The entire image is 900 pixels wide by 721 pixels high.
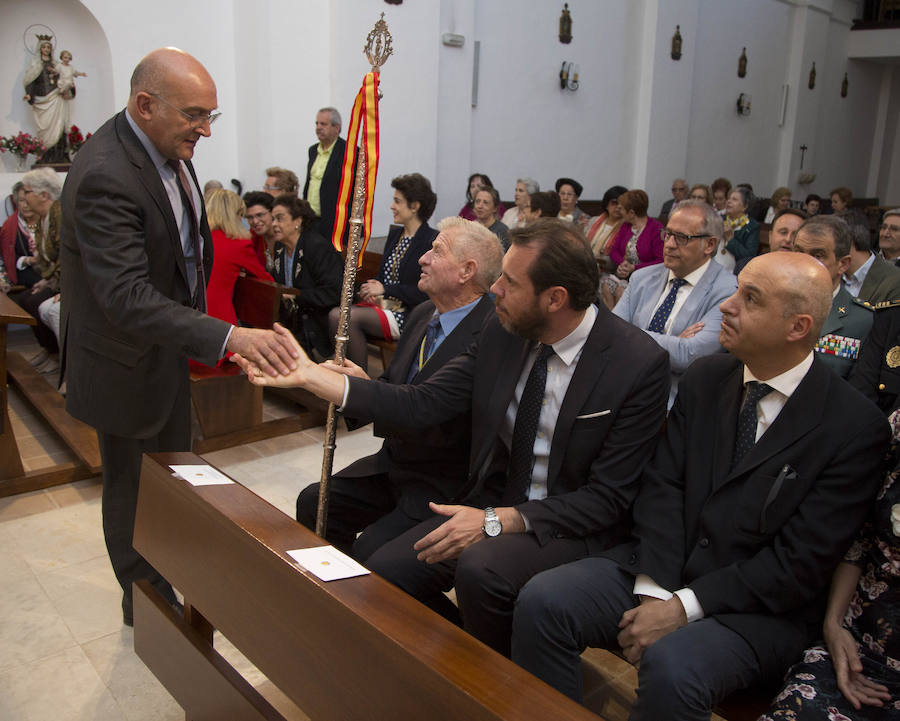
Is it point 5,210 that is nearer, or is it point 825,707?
point 825,707

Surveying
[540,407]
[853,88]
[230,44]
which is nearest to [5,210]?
[230,44]

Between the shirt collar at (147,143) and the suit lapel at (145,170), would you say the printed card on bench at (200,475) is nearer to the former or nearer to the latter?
the suit lapel at (145,170)

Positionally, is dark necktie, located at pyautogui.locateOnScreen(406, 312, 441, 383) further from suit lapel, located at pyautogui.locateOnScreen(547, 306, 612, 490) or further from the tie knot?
the tie knot

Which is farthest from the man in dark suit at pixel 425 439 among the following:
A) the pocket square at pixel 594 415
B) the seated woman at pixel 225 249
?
the seated woman at pixel 225 249

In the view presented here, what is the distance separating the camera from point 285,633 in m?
1.55

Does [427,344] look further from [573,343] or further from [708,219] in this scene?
[708,219]

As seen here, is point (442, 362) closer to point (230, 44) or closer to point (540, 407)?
point (540, 407)

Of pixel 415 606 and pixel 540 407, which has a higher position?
pixel 540 407

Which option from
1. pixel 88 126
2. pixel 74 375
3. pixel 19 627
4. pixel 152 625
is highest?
pixel 88 126

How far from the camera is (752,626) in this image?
1751 mm

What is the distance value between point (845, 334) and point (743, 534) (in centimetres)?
165

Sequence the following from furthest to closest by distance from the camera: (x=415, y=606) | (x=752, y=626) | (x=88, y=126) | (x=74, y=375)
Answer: (x=88, y=126), (x=74, y=375), (x=752, y=626), (x=415, y=606)

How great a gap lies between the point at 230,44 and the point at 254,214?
3.85m

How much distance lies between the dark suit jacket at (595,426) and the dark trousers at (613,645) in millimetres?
148
